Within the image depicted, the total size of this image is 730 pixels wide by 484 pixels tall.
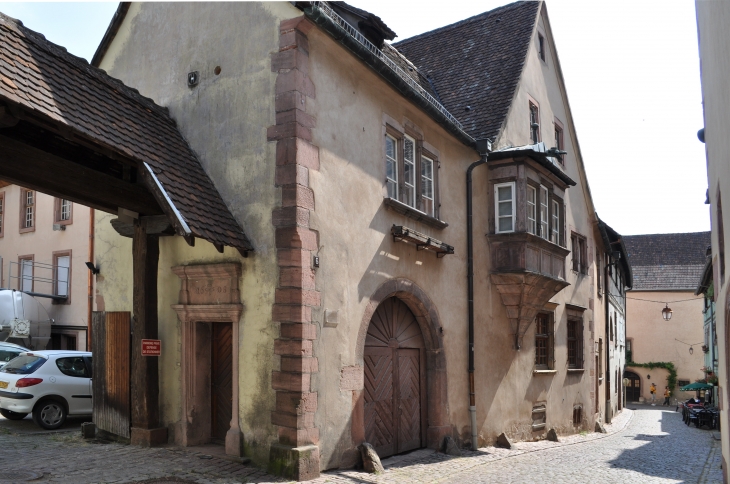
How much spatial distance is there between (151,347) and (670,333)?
141ft

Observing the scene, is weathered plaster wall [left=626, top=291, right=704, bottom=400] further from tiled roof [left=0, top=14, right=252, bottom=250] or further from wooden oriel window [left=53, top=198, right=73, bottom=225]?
tiled roof [left=0, top=14, right=252, bottom=250]

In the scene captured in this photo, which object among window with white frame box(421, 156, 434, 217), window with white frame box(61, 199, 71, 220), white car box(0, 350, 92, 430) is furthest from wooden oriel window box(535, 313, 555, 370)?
window with white frame box(61, 199, 71, 220)

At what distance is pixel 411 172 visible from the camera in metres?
13.2

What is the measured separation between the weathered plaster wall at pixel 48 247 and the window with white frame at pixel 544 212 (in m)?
14.8

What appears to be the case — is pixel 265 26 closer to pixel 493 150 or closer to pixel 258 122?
pixel 258 122

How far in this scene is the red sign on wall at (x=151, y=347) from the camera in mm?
11023

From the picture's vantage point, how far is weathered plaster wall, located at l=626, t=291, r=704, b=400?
4600cm

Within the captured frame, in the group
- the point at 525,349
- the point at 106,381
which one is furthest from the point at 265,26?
the point at 525,349

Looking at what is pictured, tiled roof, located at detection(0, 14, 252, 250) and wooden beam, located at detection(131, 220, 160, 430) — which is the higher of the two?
tiled roof, located at detection(0, 14, 252, 250)

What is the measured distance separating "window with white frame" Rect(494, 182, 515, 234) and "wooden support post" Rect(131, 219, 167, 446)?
7694mm

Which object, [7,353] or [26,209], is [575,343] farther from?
[26,209]

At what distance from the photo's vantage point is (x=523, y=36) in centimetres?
1920

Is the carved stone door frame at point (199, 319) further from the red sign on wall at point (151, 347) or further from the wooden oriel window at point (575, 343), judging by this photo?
the wooden oriel window at point (575, 343)

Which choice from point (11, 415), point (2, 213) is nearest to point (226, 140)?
point (11, 415)
